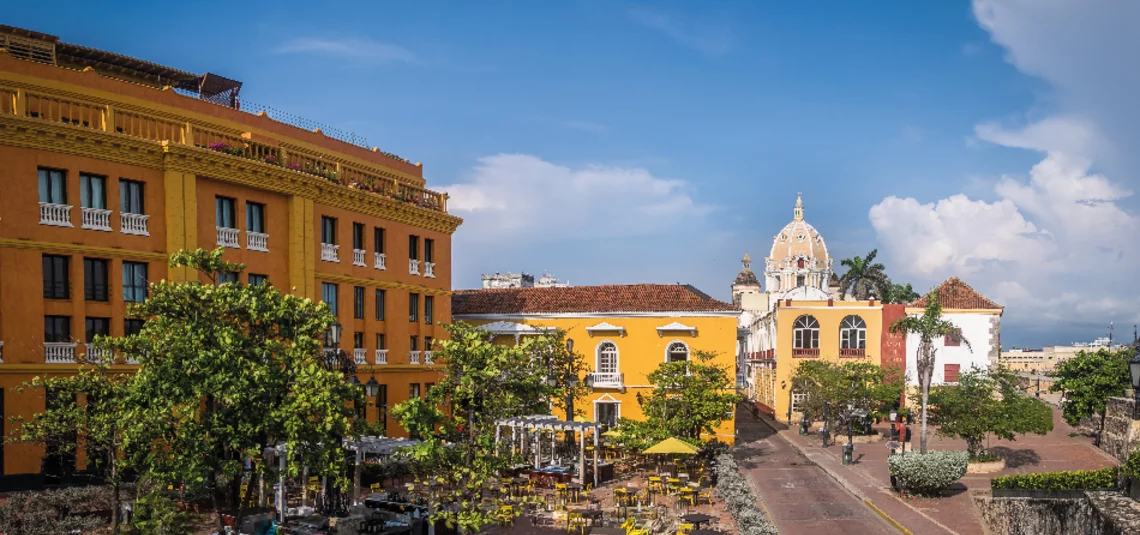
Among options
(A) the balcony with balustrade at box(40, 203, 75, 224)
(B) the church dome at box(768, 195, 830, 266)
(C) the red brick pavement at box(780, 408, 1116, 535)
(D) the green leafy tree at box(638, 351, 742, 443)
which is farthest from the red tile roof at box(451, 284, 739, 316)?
(B) the church dome at box(768, 195, 830, 266)

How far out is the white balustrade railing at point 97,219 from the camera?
901 inches

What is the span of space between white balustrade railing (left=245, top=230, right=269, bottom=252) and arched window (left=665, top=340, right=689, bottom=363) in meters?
18.9

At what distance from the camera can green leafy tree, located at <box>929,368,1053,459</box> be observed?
99.9 feet

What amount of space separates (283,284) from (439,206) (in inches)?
368

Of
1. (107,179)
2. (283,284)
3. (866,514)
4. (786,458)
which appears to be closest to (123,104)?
(107,179)

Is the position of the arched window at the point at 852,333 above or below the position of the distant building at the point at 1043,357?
above

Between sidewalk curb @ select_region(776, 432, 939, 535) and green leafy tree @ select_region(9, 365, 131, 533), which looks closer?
green leafy tree @ select_region(9, 365, 131, 533)

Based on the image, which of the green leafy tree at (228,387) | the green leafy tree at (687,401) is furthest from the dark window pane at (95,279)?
the green leafy tree at (687,401)

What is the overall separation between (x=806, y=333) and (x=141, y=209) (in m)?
38.2

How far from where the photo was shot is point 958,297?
172 ft

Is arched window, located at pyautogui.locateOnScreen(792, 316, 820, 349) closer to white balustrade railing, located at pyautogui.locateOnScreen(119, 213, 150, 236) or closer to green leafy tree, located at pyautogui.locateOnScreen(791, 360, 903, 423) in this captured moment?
green leafy tree, located at pyautogui.locateOnScreen(791, 360, 903, 423)

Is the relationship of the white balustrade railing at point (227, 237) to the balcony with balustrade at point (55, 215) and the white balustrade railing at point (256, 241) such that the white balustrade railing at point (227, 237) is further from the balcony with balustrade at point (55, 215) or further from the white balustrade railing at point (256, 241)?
the balcony with balustrade at point (55, 215)

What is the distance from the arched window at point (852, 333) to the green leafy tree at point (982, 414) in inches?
714

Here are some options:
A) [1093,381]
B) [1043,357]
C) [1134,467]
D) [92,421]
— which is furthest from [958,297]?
[1043,357]
